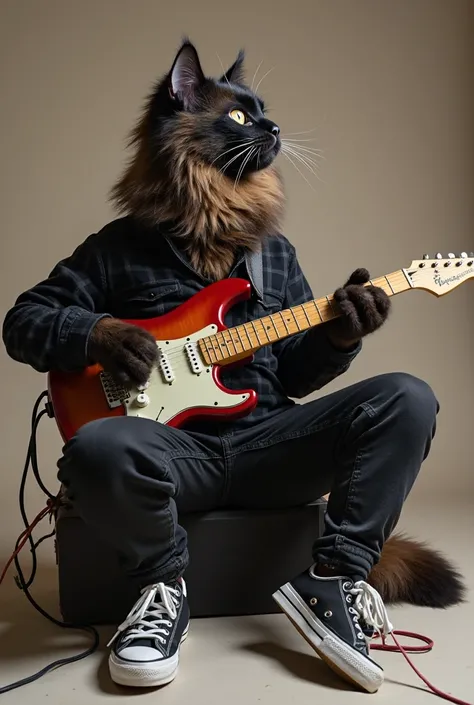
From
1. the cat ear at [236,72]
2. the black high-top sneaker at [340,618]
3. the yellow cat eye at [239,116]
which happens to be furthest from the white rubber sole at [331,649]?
the cat ear at [236,72]

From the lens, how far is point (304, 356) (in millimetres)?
1568

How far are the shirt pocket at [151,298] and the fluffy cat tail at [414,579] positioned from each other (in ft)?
1.95

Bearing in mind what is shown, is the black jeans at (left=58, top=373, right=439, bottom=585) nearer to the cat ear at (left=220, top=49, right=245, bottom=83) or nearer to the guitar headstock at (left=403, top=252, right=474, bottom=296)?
the guitar headstock at (left=403, top=252, right=474, bottom=296)

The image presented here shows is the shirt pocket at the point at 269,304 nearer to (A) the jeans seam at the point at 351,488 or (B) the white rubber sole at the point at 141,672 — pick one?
(A) the jeans seam at the point at 351,488

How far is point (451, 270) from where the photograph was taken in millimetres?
1496

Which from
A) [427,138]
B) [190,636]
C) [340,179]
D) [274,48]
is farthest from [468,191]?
[190,636]

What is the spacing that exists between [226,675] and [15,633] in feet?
1.34

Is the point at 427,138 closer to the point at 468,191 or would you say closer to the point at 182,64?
the point at 468,191

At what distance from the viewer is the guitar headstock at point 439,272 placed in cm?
148

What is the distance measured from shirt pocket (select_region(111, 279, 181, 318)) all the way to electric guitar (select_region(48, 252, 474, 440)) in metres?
0.04

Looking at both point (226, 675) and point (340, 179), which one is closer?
point (226, 675)

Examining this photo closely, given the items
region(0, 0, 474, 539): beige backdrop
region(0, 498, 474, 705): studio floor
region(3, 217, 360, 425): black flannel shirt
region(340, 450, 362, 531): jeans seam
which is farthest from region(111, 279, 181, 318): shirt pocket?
region(0, 0, 474, 539): beige backdrop

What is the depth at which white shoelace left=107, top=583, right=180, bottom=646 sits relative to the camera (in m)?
1.26

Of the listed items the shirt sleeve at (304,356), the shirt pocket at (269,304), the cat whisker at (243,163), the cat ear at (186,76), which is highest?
the cat ear at (186,76)
